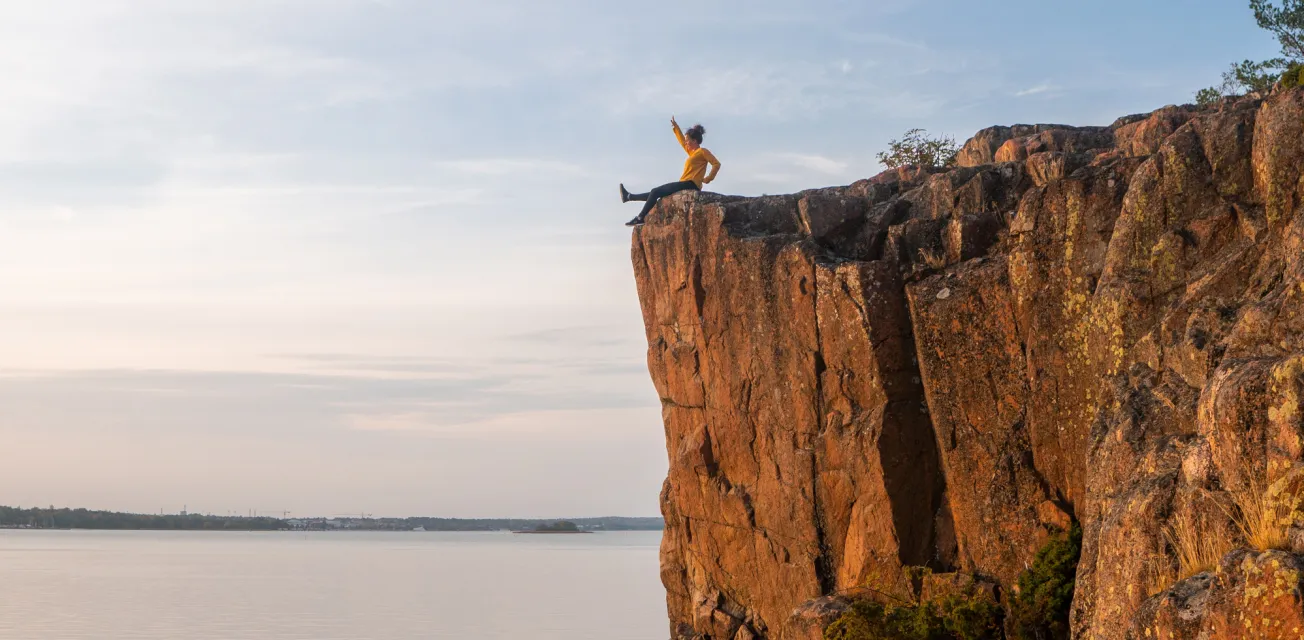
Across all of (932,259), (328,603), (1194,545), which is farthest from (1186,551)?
(328,603)

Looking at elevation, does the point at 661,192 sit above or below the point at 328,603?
above

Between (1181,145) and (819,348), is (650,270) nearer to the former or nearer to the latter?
(819,348)

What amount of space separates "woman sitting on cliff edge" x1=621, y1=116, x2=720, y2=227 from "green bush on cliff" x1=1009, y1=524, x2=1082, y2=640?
492 inches

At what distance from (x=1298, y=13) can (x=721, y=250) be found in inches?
632

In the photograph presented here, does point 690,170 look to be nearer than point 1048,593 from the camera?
No

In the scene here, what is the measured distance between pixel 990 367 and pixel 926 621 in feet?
16.5

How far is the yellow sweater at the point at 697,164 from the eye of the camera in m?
29.7

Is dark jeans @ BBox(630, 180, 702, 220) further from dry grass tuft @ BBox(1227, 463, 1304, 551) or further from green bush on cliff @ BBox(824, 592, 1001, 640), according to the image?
dry grass tuft @ BBox(1227, 463, 1304, 551)

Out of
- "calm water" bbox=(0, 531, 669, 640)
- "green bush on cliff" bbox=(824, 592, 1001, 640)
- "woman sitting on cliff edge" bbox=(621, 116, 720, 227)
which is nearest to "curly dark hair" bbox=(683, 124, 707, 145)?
"woman sitting on cliff edge" bbox=(621, 116, 720, 227)

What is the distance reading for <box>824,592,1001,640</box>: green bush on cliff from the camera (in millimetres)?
22094

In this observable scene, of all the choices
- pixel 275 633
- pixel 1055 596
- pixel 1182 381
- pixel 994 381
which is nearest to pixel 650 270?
pixel 994 381

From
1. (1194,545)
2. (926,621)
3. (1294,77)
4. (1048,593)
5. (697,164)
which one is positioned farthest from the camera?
(697,164)

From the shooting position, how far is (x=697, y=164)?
30.1 metres

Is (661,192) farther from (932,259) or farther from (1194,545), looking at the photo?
(1194,545)
